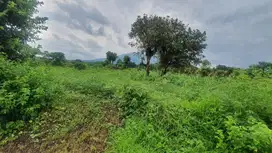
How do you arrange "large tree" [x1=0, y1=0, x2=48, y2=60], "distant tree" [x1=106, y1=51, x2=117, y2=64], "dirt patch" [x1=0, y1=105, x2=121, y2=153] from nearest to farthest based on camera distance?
"dirt patch" [x1=0, y1=105, x2=121, y2=153] < "large tree" [x1=0, y1=0, x2=48, y2=60] < "distant tree" [x1=106, y1=51, x2=117, y2=64]

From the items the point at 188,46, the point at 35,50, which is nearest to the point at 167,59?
the point at 188,46

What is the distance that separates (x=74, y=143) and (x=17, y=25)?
5.80m

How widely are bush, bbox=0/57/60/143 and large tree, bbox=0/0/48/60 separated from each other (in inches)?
99.2

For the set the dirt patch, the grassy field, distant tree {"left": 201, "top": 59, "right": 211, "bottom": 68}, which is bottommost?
the dirt patch

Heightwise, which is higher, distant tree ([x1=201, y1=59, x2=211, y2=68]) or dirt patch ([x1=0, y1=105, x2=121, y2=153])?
distant tree ([x1=201, y1=59, x2=211, y2=68])

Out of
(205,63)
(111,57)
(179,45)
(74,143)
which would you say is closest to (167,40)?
(179,45)

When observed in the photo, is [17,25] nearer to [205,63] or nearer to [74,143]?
[74,143]

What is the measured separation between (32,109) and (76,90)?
206 centimetres

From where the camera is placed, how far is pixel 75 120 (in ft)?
13.4

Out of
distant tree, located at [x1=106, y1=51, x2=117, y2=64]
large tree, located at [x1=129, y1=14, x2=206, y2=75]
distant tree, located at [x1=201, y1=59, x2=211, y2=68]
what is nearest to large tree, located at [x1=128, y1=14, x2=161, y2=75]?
large tree, located at [x1=129, y1=14, x2=206, y2=75]

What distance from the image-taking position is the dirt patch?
3.34 meters

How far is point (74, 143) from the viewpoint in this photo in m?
3.46

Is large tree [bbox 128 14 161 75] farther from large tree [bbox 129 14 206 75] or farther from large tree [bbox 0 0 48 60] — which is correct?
large tree [bbox 0 0 48 60]

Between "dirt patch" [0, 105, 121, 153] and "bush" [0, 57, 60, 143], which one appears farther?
"bush" [0, 57, 60, 143]
